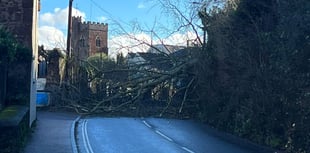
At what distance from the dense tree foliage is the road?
1.17 meters

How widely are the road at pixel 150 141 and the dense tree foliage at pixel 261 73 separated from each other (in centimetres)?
117

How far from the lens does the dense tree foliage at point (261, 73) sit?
51.1 feet

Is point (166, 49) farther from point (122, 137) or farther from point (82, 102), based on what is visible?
point (122, 137)

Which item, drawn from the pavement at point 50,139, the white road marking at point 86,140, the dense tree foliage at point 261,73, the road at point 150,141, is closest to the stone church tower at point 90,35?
the dense tree foliage at point 261,73

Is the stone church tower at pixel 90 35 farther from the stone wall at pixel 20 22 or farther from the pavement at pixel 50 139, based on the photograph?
the stone wall at pixel 20 22

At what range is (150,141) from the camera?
17.7 metres

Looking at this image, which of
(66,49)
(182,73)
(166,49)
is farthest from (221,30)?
(66,49)

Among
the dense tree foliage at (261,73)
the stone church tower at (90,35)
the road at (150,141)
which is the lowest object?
the road at (150,141)

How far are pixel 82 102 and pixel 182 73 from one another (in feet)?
26.2

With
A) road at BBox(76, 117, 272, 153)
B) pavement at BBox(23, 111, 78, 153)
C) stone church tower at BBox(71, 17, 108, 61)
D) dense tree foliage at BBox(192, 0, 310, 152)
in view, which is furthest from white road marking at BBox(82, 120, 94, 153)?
stone church tower at BBox(71, 17, 108, 61)

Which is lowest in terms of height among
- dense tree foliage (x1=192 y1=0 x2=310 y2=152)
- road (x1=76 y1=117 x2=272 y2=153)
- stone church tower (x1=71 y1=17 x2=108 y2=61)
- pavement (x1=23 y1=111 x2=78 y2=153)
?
road (x1=76 y1=117 x2=272 y2=153)

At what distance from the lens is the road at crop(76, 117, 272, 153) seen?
15586mm

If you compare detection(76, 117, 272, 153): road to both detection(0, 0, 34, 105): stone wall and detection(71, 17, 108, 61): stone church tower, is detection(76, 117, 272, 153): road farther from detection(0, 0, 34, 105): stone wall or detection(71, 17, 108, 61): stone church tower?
detection(71, 17, 108, 61): stone church tower

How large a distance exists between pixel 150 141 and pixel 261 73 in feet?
15.2
